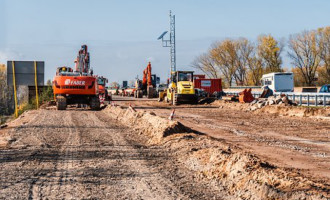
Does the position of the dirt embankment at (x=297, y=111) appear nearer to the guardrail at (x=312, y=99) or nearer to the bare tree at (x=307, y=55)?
the guardrail at (x=312, y=99)

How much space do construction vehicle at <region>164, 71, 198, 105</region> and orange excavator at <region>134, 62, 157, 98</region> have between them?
16810mm

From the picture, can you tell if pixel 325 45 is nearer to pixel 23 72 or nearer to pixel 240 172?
pixel 23 72

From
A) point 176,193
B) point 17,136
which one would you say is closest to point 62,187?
point 176,193

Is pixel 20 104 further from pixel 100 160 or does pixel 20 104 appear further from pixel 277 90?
pixel 100 160

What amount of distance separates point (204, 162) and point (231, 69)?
7837 centimetres

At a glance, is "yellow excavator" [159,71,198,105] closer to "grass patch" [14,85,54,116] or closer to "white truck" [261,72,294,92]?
"white truck" [261,72,294,92]

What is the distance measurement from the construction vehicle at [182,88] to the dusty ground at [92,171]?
21297mm

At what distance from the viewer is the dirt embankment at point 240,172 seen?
650cm

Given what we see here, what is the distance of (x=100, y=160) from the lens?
10.0 m

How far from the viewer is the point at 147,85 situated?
5688 centimetres

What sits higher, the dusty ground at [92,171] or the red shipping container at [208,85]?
the red shipping container at [208,85]

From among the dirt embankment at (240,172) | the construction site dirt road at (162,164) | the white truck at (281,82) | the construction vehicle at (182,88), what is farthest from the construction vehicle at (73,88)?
the white truck at (281,82)

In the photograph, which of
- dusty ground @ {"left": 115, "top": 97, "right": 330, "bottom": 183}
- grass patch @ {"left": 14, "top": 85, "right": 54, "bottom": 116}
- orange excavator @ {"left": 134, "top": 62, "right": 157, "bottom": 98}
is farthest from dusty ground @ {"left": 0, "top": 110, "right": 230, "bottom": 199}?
orange excavator @ {"left": 134, "top": 62, "right": 157, "bottom": 98}

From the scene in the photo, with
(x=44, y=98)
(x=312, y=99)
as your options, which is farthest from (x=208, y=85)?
(x=312, y=99)
